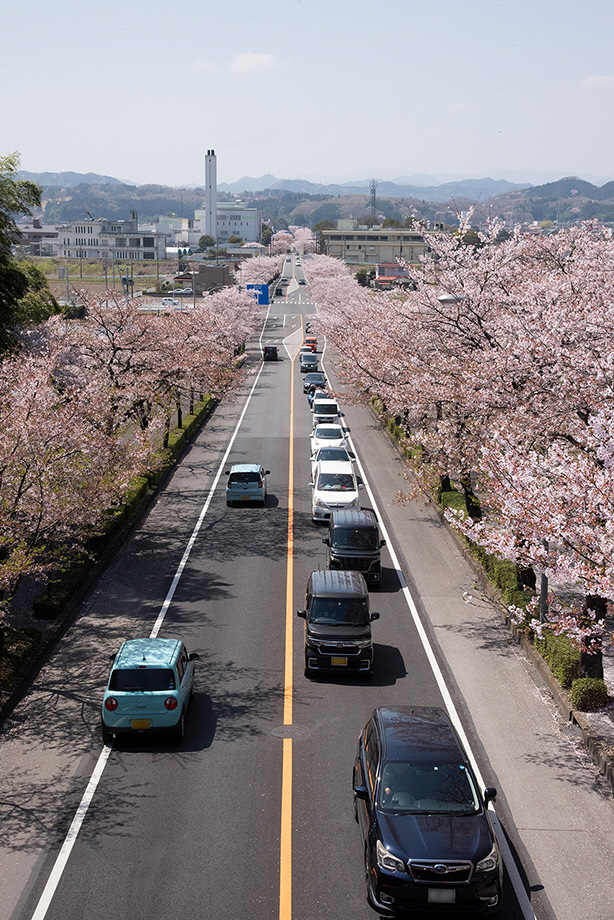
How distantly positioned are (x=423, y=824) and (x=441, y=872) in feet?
2.18

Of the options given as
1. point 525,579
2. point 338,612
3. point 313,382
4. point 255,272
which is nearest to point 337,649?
point 338,612

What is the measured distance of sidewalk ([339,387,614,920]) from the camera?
38.0 feet

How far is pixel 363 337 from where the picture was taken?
1759 inches

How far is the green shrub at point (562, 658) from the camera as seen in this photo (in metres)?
17.2

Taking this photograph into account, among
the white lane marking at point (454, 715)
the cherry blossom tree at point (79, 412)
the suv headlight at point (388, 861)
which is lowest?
the white lane marking at point (454, 715)

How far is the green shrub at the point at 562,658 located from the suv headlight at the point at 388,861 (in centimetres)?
777

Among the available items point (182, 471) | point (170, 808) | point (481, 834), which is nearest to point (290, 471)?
point (182, 471)

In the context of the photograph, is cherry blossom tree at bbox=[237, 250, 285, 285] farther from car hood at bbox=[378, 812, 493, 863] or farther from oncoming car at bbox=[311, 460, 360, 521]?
car hood at bbox=[378, 812, 493, 863]

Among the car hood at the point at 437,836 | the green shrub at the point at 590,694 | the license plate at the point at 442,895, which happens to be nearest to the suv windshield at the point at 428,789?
the car hood at the point at 437,836

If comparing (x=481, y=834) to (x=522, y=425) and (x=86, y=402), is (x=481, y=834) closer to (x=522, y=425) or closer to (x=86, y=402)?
(x=522, y=425)

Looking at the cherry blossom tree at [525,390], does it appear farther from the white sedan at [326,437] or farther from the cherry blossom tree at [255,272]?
the cherry blossom tree at [255,272]

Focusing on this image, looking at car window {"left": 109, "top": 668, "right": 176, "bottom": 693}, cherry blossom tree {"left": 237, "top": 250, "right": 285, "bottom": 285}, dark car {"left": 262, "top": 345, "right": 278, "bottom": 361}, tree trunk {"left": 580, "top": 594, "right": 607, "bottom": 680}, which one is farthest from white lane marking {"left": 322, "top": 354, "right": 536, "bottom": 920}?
cherry blossom tree {"left": 237, "top": 250, "right": 285, "bottom": 285}

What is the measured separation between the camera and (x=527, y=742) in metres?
15.6

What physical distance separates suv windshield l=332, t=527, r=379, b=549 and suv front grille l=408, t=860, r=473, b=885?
14305 millimetres
